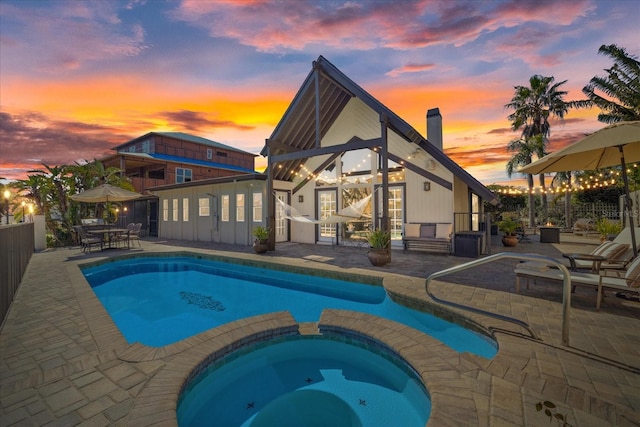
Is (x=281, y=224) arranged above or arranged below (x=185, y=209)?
below

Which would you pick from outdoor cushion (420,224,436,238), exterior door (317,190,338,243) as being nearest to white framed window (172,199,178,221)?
exterior door (317,190,338,243)

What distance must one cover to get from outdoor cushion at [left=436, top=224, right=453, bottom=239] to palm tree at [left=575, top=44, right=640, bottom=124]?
13.1 metres

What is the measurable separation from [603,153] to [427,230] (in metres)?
4.25

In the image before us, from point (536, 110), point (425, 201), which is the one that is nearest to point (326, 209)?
point (425, 201)

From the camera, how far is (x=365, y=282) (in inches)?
217

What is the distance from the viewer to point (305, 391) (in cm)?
262

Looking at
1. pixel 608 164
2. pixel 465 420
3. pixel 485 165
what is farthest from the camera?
pixel 485 165

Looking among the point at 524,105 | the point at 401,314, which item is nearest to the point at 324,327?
the point at 401,314

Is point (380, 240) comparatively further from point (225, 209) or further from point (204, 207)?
point (204, 207)

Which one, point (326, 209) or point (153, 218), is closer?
point (326, 209)

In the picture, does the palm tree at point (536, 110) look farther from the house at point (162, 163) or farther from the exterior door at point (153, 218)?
the house at point (162, 163)

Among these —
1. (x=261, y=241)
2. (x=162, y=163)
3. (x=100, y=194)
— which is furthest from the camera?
(x=162, y=163)

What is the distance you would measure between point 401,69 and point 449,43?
1.47 meters

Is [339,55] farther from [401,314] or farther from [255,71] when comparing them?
[401,314]
